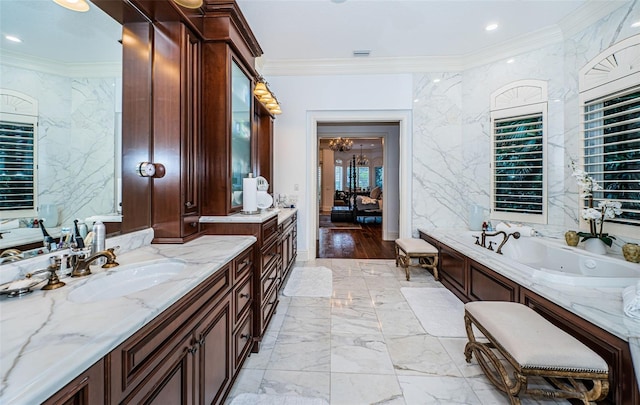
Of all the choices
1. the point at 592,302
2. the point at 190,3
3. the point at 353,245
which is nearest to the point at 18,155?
the point at 190,3

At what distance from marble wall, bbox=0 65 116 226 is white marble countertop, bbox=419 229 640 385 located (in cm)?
276

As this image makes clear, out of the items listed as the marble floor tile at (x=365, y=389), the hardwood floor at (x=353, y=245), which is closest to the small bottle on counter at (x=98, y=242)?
the marble floor tile at (x=365, y=389)

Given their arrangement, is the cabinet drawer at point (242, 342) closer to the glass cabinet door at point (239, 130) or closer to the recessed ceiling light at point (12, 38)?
the glass cabinet door at point (239, 130)

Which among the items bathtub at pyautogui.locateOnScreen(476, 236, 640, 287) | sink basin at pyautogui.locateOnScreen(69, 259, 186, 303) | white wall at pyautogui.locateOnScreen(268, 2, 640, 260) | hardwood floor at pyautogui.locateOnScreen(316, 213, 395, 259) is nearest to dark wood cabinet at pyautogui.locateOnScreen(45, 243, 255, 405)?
sink basin at pyautogui.locateOnScreen(69, 259, 186, 303)

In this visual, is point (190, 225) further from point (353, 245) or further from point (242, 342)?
point (353, 245)

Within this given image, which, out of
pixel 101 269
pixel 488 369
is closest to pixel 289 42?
pixel 101 269

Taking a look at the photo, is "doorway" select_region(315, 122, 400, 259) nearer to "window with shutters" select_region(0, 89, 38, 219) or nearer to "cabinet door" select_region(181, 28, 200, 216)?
"cabinet door" select_region(181, 28, 200, 216)

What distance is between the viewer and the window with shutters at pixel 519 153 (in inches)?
139

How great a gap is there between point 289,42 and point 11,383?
13.8 feet

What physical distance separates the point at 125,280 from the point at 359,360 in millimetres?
1604

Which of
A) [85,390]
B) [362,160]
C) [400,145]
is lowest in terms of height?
[85,390]

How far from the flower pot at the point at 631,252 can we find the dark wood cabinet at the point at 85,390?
3504 mm

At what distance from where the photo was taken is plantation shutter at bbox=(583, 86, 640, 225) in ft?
8.23

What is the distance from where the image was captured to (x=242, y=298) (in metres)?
1.88
